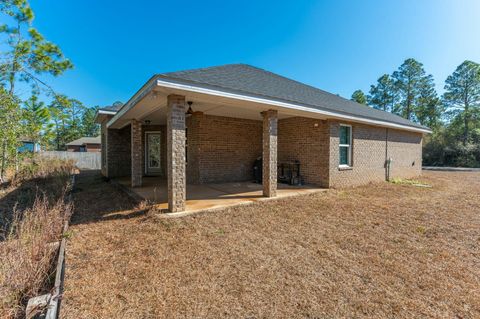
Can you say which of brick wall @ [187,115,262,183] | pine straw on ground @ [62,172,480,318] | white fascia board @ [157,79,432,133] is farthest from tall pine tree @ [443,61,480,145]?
pine straw on ground @ [62,172,480,318]

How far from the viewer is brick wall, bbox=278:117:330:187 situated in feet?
26.5

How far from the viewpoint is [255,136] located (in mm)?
9945

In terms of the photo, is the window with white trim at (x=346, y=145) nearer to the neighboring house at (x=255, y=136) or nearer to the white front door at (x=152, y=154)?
the neighboring house at (x=255, y=136)

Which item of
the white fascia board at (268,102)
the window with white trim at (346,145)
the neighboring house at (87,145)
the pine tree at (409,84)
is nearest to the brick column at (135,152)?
the white fascia board at (268,102)

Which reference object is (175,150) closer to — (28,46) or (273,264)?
(273,264)

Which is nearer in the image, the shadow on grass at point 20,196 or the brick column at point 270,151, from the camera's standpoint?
the shadow on grass at point 20,196

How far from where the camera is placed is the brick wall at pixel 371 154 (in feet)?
26.8

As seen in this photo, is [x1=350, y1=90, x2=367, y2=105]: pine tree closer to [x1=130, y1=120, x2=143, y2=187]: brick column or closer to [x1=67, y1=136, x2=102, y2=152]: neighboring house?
[x1=130, y1=120, x2=143, y2=187]: brick column

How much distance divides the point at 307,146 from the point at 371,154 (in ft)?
11.0

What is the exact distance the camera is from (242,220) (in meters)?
4.65

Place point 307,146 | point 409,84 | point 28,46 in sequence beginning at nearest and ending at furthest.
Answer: point 28,46, point 307,146, point 409,84

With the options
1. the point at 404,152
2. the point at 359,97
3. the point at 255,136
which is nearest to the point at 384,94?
the point at 359,97

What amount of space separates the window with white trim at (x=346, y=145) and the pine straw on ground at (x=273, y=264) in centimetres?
368

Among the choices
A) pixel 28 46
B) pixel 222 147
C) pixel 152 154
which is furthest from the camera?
pixel 152 154
